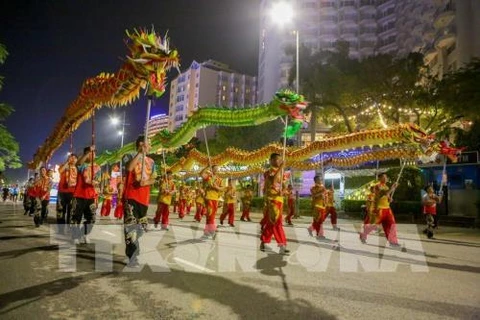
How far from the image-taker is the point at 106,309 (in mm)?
4246

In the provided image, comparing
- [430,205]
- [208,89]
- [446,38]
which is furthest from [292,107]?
[208,89]

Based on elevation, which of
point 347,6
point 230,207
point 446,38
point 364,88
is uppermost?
point 347,6

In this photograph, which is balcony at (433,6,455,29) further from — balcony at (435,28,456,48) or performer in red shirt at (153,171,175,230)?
performer in red shirt at (153,171,175,230)

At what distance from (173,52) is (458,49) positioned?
4020 centimetres

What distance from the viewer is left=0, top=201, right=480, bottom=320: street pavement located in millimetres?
4266

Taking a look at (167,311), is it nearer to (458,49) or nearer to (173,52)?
(173,52)

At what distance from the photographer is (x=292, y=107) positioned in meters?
9.57

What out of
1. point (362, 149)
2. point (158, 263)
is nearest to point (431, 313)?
point (158, 263)

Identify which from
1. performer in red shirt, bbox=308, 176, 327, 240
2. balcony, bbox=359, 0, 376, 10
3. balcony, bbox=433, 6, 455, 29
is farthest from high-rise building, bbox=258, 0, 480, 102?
performer in red shirt, bbox=308, 176, 327, 240

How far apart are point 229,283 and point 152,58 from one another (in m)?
4.62

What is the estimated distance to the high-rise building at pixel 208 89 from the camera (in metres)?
119

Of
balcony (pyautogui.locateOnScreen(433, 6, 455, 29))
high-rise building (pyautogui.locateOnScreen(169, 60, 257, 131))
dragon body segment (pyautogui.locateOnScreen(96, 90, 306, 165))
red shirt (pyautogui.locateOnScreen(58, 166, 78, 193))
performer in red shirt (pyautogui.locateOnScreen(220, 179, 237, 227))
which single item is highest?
high-rise building (pyautogui.locateOnScreen(169, 60, 257, 131))

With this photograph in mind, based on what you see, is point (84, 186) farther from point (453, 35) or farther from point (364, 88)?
point (453, 35)

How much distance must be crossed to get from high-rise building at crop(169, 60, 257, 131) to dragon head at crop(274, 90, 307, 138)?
353 feet
